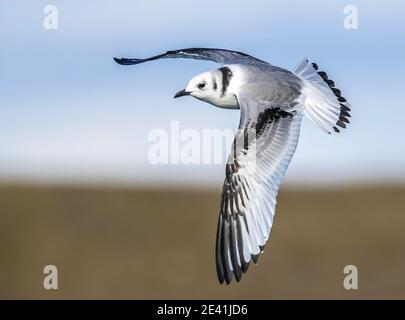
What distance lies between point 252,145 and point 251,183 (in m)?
0.11

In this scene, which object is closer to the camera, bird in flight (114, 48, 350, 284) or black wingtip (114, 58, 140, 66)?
bird in flight (114, 48, 350, 284)

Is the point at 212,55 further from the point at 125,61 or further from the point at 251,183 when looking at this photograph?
the point at 251,183

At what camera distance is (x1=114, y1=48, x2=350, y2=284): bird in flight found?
9.25ft

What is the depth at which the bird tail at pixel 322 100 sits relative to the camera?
3070 mm

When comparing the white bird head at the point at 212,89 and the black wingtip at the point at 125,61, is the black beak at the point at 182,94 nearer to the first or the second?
the white bird head at the point at 212,89

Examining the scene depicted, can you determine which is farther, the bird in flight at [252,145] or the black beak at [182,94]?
the black beak at [182,94]

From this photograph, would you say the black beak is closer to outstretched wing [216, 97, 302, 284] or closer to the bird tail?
outstretched wing [216, 97, 302, 284]

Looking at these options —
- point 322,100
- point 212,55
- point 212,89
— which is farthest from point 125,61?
point 322,100

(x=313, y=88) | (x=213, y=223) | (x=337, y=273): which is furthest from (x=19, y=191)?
(x=313, y=88)

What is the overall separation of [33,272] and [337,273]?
1637mm

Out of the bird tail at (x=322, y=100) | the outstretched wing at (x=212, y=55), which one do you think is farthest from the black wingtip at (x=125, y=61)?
the bird tail at (x=322, y=100)

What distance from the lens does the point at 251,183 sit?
2861 mm

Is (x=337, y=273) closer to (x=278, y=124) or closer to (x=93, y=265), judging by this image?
(x=93, y=265)

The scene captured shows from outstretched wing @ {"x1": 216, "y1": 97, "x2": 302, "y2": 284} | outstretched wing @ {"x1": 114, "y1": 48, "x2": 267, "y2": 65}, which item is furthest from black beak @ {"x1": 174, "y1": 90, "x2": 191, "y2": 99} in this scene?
outstretched wing @ {"x1": 216, "y1": 97, "x2": 302, "y2": 284}
